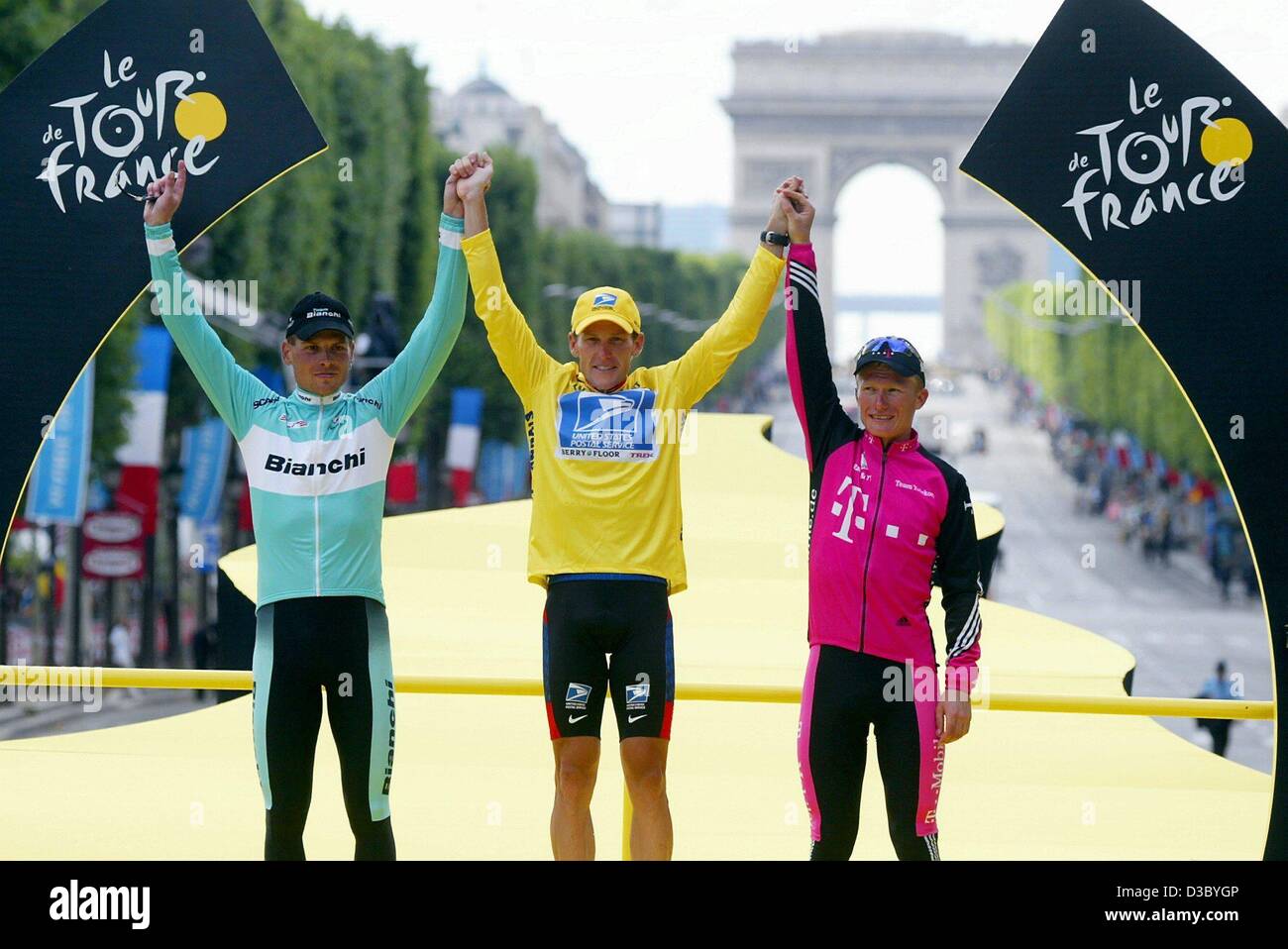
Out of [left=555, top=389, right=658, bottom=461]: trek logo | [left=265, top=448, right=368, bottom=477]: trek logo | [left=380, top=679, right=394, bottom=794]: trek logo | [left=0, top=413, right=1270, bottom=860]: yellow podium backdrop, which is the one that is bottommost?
[left=0, top=413, right=1270, bottom=860]: yellow podium backdrop

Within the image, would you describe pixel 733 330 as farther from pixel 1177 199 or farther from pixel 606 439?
pixel 1177 199

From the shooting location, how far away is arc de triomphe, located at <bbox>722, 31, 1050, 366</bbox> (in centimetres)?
10462

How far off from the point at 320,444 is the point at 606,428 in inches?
33.3

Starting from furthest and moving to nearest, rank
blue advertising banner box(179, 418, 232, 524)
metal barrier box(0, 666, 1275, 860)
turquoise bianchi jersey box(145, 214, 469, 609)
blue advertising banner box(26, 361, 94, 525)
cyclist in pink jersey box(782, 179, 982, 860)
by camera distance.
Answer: blue advertising banner box(179, 418, 232, 524) → blue advertising banner box(26, 361, 94, 525) → metal barrier box(0, 666, 1275, 860) → turquoise bianchi jersey box(145, 214, 469, 609) → cyclist in pink jersey box(782, 179, 982, 860)

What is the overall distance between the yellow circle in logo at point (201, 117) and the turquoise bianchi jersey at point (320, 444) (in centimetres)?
115

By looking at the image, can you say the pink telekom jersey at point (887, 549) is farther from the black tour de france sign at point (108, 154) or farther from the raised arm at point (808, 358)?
the black tour de france sign at point (108, 154)

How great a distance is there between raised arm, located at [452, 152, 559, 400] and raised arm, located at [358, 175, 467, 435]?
49mm

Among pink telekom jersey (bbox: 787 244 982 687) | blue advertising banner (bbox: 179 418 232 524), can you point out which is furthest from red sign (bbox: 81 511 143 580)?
pink telekom jersey (bbox: 787 244 982 687)

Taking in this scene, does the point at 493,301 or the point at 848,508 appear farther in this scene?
the point at 493,301

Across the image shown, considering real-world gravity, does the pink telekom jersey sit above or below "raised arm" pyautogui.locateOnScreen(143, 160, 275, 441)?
below

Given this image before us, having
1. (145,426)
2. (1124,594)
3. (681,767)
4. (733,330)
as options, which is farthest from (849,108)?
(733,330)

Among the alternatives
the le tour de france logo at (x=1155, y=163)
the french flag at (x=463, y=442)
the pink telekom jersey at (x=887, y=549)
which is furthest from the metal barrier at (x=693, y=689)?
the french flag at (x=463, y=442)

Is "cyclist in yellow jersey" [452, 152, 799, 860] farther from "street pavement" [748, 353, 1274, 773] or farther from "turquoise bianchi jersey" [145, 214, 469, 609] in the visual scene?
"street pavement" [748, 353, 1274, 773]

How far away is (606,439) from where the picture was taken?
17.8ft
